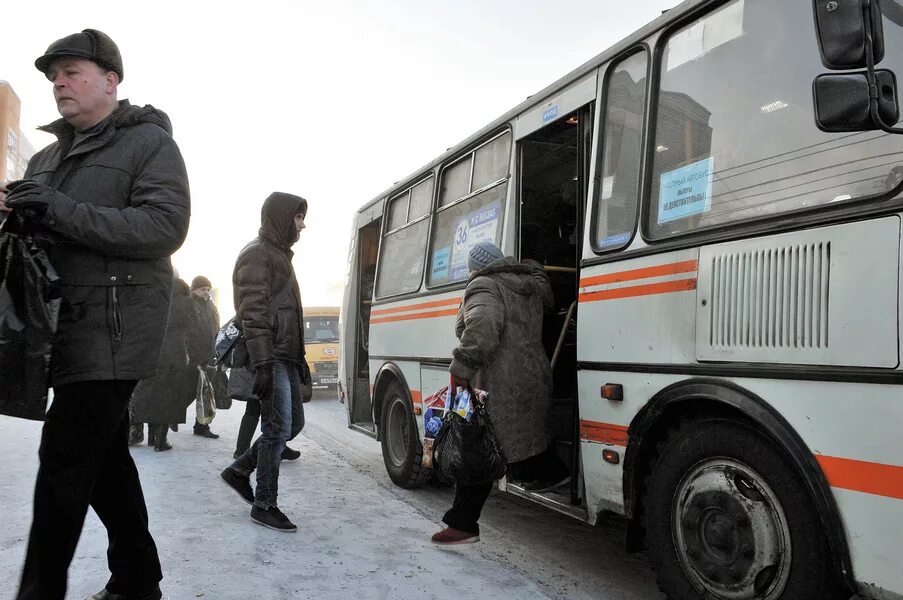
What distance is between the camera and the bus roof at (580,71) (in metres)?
3.28

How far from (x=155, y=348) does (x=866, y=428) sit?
93.9 inches

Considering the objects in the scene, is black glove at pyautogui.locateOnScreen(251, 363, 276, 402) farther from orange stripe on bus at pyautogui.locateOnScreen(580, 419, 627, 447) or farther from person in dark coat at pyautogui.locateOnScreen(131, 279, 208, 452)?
person in dark coat at pyautogui.locateOnScreen(131, 279, 208, 452)

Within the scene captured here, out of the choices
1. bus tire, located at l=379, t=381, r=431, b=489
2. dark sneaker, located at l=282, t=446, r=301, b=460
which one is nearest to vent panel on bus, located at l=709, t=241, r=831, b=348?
bus tire, located at l=379, t=381, r=431, b=489

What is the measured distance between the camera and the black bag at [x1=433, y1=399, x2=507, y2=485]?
3.77 meters

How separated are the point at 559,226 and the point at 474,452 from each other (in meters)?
2.12

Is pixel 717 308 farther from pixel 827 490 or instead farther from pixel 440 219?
pixel 440 219

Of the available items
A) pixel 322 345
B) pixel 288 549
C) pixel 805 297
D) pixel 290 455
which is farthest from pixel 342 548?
pixel 322 345

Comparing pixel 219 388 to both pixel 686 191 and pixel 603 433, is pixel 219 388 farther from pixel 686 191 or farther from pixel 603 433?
pixel 686 191

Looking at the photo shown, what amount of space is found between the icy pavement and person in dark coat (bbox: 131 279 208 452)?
134cm

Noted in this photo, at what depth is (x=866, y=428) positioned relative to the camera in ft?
7.35

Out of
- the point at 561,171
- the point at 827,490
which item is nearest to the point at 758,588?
the point at 827,490

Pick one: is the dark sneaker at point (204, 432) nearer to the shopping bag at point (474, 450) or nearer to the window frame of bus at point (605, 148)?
the shopping bag at point (474, 450)

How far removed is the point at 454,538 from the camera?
13.0ft

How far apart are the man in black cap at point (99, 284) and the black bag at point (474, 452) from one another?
1.63 m
